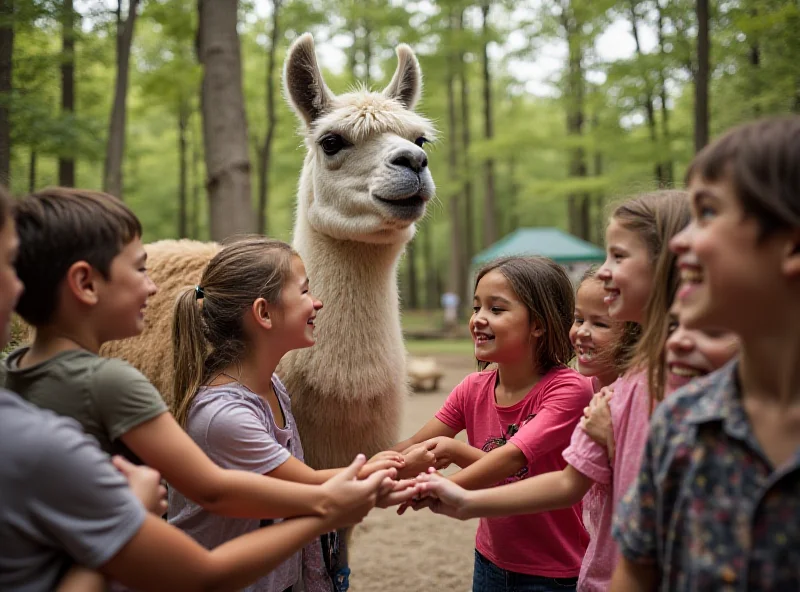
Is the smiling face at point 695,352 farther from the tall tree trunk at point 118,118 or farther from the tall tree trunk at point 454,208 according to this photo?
the tall tree trunk at point 454,208

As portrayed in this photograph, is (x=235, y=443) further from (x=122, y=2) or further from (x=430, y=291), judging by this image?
(x=430, y=291)

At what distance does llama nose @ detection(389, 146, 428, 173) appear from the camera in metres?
3.08

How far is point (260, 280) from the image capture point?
2.30 metres

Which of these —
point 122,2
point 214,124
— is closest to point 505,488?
point 214,124

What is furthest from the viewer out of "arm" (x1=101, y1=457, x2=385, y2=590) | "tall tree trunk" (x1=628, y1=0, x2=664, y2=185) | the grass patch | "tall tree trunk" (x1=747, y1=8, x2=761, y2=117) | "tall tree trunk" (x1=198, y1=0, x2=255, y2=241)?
the grass patch

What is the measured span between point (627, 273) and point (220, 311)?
1317 mm

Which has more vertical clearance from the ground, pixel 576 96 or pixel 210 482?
pixel 576 96

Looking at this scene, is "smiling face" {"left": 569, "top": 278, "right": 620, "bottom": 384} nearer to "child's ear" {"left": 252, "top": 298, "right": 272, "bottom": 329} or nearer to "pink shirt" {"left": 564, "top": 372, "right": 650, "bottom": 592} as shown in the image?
"pink shirt" {"left": 564, "top": 372, "right": 650, "bottom": 592}

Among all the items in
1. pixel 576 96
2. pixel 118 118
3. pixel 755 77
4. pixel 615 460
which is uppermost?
pixel 576 96

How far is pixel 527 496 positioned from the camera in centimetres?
192

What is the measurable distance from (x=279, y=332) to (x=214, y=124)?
14.4 ft

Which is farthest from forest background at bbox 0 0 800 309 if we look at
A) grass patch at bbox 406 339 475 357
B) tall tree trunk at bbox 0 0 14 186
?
grass patch at bbox 406 339 475 357

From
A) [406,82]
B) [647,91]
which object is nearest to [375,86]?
[406,82]

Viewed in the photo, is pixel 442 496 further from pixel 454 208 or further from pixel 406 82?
pixel 454 208
